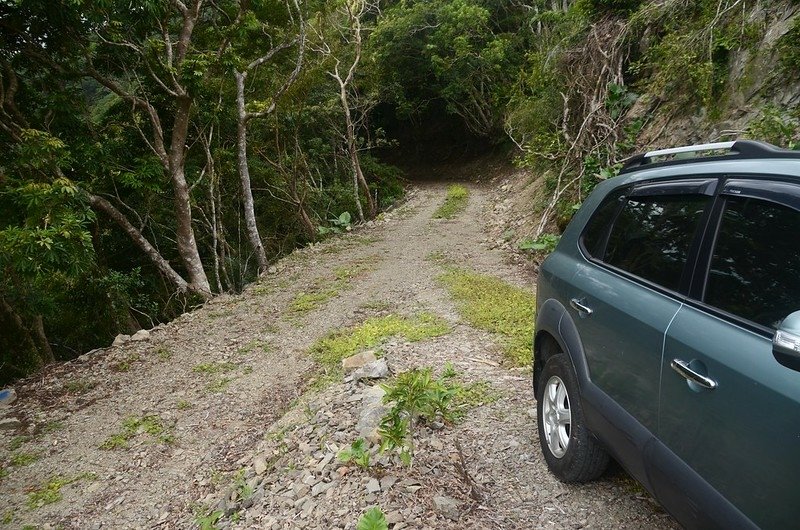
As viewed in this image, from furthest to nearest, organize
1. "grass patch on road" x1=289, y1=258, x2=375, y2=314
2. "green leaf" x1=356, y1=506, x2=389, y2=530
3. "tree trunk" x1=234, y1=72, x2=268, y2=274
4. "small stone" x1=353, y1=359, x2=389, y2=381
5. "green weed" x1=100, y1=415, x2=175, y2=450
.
A: "tree trunk" x1=234, y1=72, x2=268, y2=274 < "grass patch on road" x1=289, y1=258, x2=375, y2=314 < "green weed" x1=100, y1=415, x2=175, y2=450 < "small stone" x1=353, y1=359, x2=389, y2=381 < "green leaf" x1=356, y1=506, x2=389, y2=530

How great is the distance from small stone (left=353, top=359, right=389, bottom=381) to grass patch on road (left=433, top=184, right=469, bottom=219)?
1083cm

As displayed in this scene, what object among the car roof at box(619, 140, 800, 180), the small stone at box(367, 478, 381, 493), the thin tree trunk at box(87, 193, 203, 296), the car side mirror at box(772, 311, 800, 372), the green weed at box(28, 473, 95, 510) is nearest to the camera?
the car side mirror at box(772, 311, 800, 372)

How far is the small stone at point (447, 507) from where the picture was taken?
113 inches

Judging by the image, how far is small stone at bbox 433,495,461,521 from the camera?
9.43 feet

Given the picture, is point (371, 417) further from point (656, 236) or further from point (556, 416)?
point (656, 236)

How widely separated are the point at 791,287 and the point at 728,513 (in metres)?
0.77

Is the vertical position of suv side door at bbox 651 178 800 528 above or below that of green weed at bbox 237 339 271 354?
above

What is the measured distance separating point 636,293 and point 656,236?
1.01ft

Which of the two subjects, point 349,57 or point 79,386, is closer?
point 79,386

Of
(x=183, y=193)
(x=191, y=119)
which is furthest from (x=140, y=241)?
(x=191, y=119)

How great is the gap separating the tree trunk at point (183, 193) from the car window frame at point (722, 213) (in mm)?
9800

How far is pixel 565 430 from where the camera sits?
303 cm

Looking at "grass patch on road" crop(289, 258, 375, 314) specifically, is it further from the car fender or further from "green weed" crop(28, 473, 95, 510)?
the car fender

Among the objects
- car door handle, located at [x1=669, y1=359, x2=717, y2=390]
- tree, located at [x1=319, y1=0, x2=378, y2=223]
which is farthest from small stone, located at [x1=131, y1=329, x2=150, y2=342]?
tree, located at [x1=319, y1=0, x2=378, y2=223]
